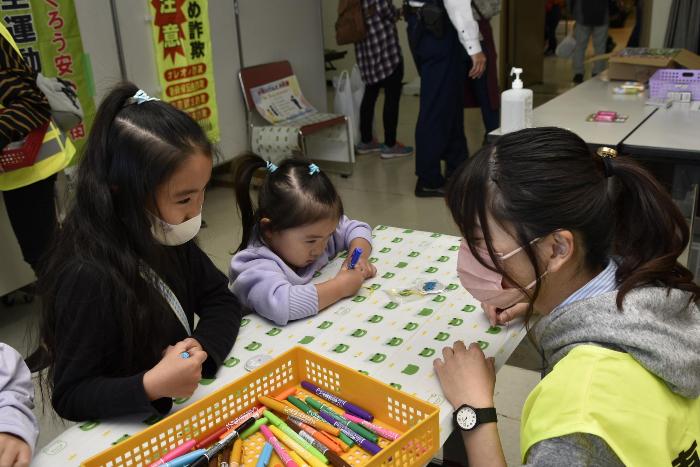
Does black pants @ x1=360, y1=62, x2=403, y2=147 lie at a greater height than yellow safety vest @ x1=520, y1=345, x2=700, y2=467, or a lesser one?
lesser

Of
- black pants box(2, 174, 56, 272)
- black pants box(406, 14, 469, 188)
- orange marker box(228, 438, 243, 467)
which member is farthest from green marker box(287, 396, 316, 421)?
black pants box(406, 14, 469, 188)

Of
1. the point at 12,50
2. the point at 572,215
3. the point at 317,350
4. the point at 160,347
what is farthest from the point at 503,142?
the point at 12,50

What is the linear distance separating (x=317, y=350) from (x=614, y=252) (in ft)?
1.85

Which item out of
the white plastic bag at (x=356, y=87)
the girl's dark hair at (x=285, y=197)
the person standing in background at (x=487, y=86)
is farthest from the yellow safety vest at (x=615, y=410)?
the white plastic bag at (x=356, y=87)

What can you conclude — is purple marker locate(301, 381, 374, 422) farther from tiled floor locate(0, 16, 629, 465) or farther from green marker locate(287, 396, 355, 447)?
tiled floor locate(0, 16, 629, 465)

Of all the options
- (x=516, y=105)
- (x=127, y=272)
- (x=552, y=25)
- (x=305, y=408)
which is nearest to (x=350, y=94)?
(x=516, y=105)

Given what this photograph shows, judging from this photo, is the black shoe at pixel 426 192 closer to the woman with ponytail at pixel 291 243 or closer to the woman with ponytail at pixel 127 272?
the woman with ponytail at pixel 291 243

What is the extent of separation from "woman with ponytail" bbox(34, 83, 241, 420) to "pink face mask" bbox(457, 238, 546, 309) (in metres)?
0.47

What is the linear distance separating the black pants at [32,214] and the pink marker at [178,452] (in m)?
1.84

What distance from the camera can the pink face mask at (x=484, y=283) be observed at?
3.93 ft

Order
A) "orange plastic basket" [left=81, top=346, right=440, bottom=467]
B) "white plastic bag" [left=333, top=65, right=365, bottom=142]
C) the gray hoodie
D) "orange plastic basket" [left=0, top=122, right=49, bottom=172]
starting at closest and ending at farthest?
the gray hoodie, "orange plastic basket" [left=81, top=346, right=440, bottom=467], "orange plastic basket" [left=0, top=122, right=49, bottom=172], "white plastic bag" [left=333, top=65, right=365, bottom=142]

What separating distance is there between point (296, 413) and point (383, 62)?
13.4ft

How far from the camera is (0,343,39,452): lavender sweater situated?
1.01m

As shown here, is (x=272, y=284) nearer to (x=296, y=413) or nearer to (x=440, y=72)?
(x=296, y=413)
